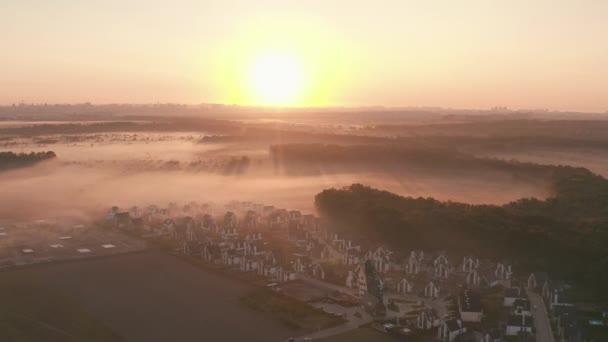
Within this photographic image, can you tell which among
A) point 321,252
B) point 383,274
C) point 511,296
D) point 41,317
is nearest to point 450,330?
point 511,296

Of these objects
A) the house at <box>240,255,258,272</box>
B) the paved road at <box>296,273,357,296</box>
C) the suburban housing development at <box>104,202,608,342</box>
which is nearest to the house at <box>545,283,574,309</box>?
the suburban housing development at <box>104,202,608,342</box>

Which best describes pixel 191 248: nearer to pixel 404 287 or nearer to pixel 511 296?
pixel 404 287

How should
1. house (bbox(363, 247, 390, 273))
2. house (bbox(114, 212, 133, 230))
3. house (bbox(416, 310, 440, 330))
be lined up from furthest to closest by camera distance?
house (bbox(114, 212, 133, 230)) < house (bbox(363, 247, 390, 273)) < house (bbox(416, 310, 440, 330))

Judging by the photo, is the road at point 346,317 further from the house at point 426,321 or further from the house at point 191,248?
the house at point 191,248

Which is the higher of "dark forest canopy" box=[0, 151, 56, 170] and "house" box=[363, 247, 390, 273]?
"dark forest canopy" box=[0, 151, 56, 170]

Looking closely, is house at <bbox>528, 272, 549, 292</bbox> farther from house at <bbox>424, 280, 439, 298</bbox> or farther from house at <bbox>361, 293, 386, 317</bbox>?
house at <bbox>361, 293, 386, 317</bbox>

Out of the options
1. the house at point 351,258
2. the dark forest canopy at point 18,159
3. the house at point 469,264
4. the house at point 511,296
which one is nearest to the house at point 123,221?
the house at point 351,258
